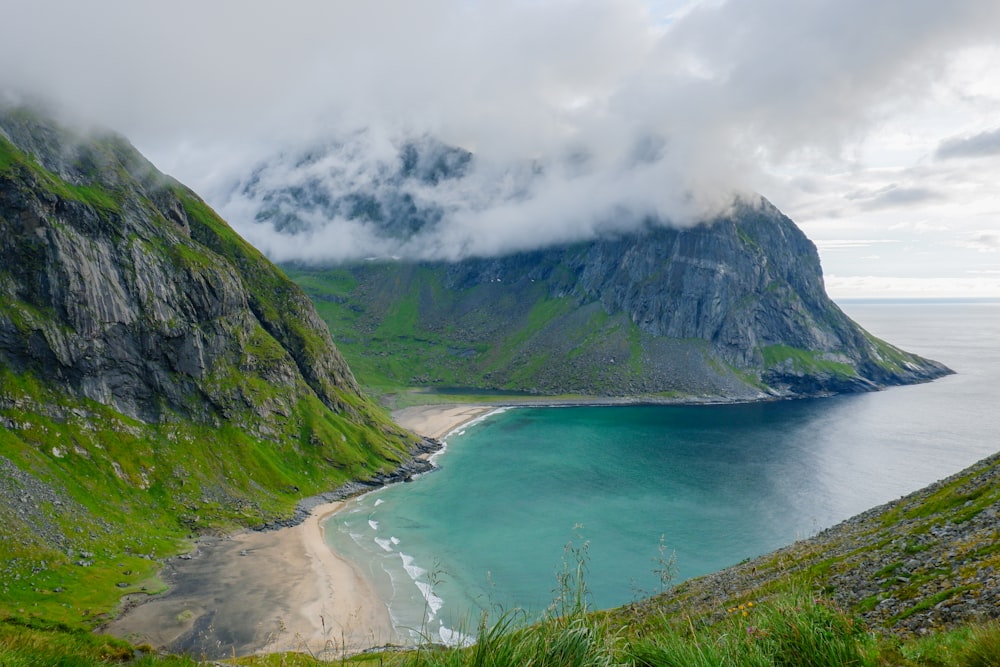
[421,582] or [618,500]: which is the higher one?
[421,582]

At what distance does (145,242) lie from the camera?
4754 inches

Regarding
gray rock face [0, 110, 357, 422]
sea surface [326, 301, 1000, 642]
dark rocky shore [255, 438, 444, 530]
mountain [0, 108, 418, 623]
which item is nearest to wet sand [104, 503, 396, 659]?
sea surface [326, 301, 1000, 642]

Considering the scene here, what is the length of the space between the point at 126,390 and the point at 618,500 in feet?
311

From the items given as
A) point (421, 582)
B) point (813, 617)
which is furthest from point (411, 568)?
point (813, 617)

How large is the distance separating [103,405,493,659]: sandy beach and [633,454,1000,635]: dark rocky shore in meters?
33.0

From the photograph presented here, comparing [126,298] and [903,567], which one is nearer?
[903,567]

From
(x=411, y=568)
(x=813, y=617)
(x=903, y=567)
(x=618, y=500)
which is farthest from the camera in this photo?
(x=618, y=500)

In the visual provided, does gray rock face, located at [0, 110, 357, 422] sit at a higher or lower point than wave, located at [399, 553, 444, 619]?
higher

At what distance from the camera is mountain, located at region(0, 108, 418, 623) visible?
73.0m

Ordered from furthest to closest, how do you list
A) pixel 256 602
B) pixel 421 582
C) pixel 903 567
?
pixel 421 582 < pixel 256 602 < pixel 903 567

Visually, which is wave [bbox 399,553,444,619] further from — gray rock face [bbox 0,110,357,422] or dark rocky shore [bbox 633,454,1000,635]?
gray rock face [bbox 0,110,357,422]

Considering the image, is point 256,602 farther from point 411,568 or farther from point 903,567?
point 903,567

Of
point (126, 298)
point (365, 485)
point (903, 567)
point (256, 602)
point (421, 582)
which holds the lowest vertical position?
point (421, 582)

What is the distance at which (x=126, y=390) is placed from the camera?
102m
